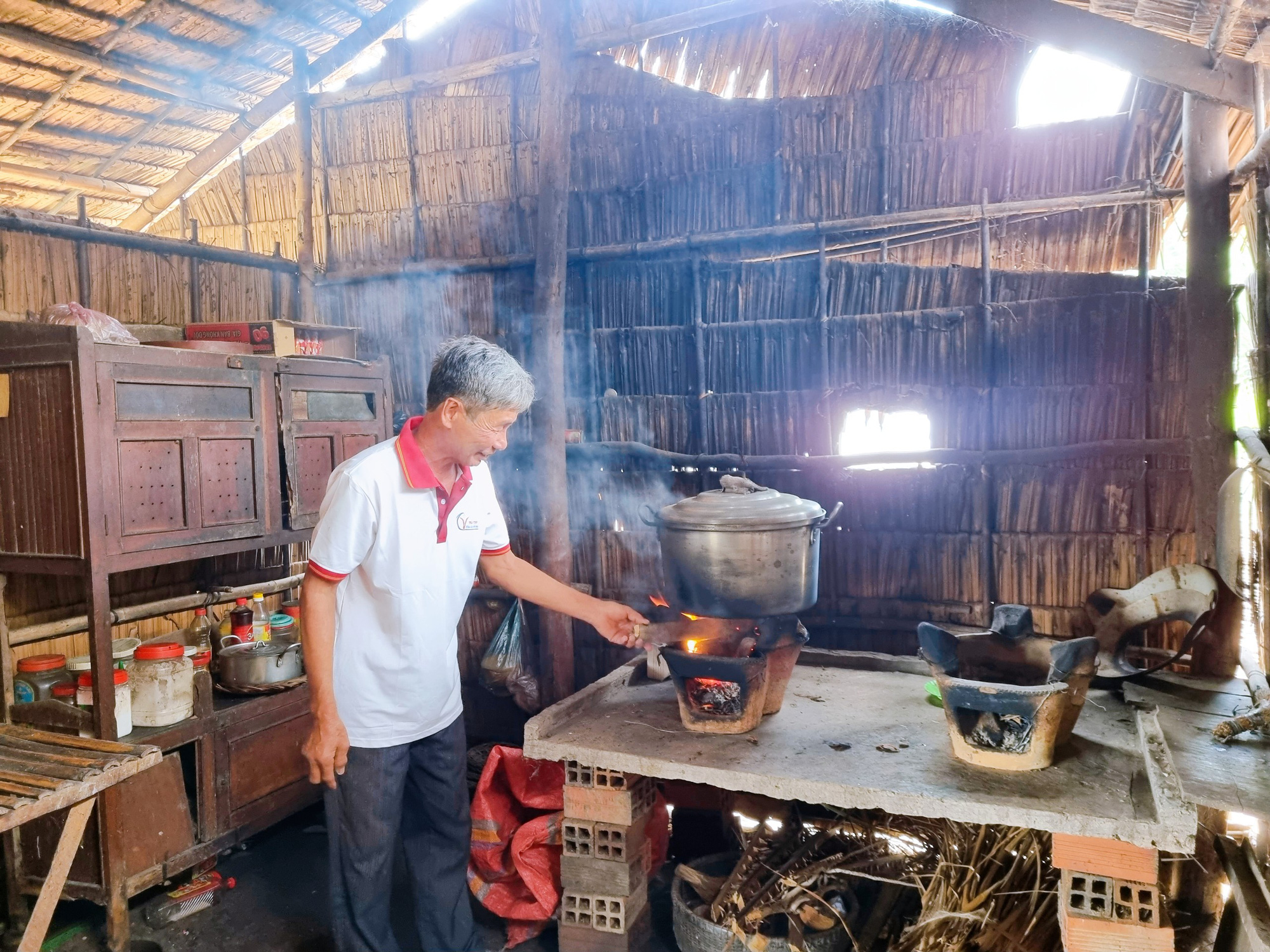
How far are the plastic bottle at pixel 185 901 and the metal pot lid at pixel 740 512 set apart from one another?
2.99 m

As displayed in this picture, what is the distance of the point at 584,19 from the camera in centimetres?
557

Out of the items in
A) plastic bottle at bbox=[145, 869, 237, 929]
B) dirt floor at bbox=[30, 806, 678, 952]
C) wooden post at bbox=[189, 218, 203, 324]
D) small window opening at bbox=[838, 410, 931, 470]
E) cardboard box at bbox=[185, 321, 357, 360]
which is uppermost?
wooden post at bbox=[189, 218, 203, 324]

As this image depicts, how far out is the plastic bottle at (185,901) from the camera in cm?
406

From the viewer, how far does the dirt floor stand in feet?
12.6

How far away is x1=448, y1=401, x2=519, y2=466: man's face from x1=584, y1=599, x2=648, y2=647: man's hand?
90 centimetres

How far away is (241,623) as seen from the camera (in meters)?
4.93

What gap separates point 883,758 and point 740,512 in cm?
110

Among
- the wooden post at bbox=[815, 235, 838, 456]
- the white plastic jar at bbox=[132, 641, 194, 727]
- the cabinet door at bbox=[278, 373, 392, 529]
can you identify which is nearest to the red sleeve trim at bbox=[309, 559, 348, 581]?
the cabinet door at bbox=[278, 373, 392, 529]

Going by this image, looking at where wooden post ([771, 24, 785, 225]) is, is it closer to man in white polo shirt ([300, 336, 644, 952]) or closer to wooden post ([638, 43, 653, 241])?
wooden post ([638, 43, 653, 241])

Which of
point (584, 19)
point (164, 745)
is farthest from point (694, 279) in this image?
point (164, 745)

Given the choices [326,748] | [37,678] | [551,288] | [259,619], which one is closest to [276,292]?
[551,288]

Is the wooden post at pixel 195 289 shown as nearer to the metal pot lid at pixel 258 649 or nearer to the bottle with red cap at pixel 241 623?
the bottle with red cap at pixel 241 623

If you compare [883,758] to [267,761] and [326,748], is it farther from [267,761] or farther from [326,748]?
[267,761]

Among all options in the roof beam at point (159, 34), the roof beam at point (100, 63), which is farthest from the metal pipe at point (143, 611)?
the roof beam at point (159, 34)
